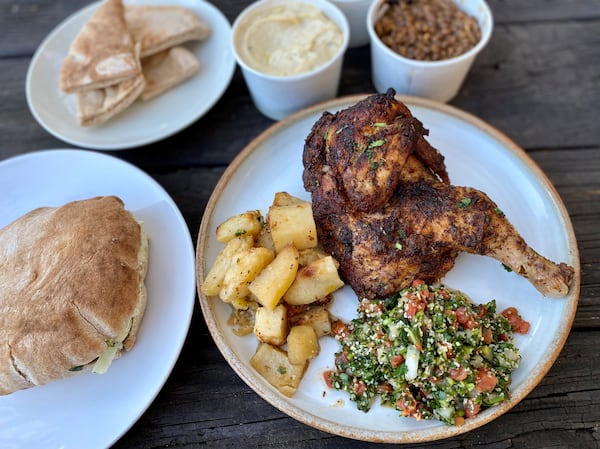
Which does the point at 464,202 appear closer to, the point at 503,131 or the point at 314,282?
the point at 314,282

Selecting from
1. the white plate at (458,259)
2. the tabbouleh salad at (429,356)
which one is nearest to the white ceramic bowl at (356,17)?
the white plate at (458,259)

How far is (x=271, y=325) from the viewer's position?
2.35m

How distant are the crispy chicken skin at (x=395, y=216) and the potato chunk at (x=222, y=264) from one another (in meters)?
0.41

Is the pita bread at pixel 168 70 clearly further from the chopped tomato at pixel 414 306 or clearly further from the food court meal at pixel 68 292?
the chopped tomato at pixel 414 306

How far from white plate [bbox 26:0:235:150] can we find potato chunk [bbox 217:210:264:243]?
0.87 meters

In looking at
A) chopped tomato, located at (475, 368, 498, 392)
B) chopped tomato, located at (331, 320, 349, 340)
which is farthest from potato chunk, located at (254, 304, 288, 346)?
chopped tomato, located at (475, 368, 498, 392)

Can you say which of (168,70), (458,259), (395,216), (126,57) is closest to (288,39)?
(168,70)

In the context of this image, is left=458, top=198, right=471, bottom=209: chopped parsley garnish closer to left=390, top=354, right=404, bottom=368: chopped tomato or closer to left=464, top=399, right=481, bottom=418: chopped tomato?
left=390, top=354, right=404, bottom=368: chopped tomato

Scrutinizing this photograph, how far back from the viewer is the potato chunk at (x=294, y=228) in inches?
95.7

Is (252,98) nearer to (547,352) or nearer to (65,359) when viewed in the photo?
(65,359)

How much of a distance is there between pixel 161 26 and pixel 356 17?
1.27 meters

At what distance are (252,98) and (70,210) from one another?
1.43 meters

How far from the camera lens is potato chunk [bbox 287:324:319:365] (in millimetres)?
2344

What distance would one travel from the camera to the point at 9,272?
2.40m
